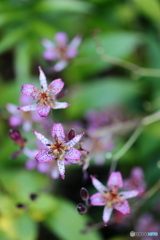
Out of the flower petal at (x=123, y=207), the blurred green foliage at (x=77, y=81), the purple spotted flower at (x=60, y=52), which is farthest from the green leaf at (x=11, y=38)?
the flower petal at (x=123, y=207)

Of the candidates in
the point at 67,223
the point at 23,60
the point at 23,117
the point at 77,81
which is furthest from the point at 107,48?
the point at 67,223

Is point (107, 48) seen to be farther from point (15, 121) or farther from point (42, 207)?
point (42, 207)

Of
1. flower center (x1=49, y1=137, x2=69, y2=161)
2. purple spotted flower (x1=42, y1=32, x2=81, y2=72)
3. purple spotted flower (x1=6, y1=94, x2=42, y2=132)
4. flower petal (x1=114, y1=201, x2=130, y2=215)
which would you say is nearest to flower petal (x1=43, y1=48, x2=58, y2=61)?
purple spotted flower (x1=42, y1=32, x2=81, y2=72)

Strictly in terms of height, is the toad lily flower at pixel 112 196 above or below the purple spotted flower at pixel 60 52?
below

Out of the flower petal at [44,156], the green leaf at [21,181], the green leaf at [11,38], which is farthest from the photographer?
the green leaf at [11,38]

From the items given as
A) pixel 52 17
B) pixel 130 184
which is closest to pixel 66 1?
pixel 52 17

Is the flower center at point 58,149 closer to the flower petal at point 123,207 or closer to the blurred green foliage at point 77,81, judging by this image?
the flower petal at point 123,207

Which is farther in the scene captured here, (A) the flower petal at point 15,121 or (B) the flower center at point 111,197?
(A) the flower petal at point 15,121
